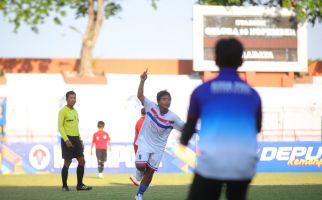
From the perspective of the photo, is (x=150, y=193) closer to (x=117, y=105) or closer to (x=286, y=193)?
(x=286, y=193)

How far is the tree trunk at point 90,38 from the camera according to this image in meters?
45.9

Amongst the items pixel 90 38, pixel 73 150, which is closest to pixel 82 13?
pixel 90 38

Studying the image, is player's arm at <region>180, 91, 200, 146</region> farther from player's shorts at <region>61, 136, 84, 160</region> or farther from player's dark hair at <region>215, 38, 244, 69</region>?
player's shorts at <region>61, 136, 84, 160</region>

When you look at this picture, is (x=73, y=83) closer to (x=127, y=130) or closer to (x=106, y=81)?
(x=106, y=81)

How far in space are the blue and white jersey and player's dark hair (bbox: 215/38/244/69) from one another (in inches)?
2.4

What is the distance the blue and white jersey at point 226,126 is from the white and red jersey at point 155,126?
6167mm

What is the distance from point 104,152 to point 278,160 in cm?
586

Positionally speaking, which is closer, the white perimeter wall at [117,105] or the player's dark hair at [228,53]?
the player's dark hair at [228,53]

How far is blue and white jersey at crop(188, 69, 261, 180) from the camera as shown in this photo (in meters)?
5.54

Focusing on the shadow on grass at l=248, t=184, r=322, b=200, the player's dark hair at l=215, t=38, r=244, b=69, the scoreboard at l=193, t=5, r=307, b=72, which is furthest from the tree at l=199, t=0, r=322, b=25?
the player's dark hair at l=215, t=38, r=244, b=69

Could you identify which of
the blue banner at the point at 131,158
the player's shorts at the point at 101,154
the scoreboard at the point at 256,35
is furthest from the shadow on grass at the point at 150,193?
the scoreboard at the point at 256,35

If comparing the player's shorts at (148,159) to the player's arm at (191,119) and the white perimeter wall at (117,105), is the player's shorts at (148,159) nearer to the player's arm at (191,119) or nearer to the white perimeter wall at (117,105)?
the player's arm at (191,119)

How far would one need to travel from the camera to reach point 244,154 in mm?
5570

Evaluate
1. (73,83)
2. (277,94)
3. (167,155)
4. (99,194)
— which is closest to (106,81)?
(73,83)
